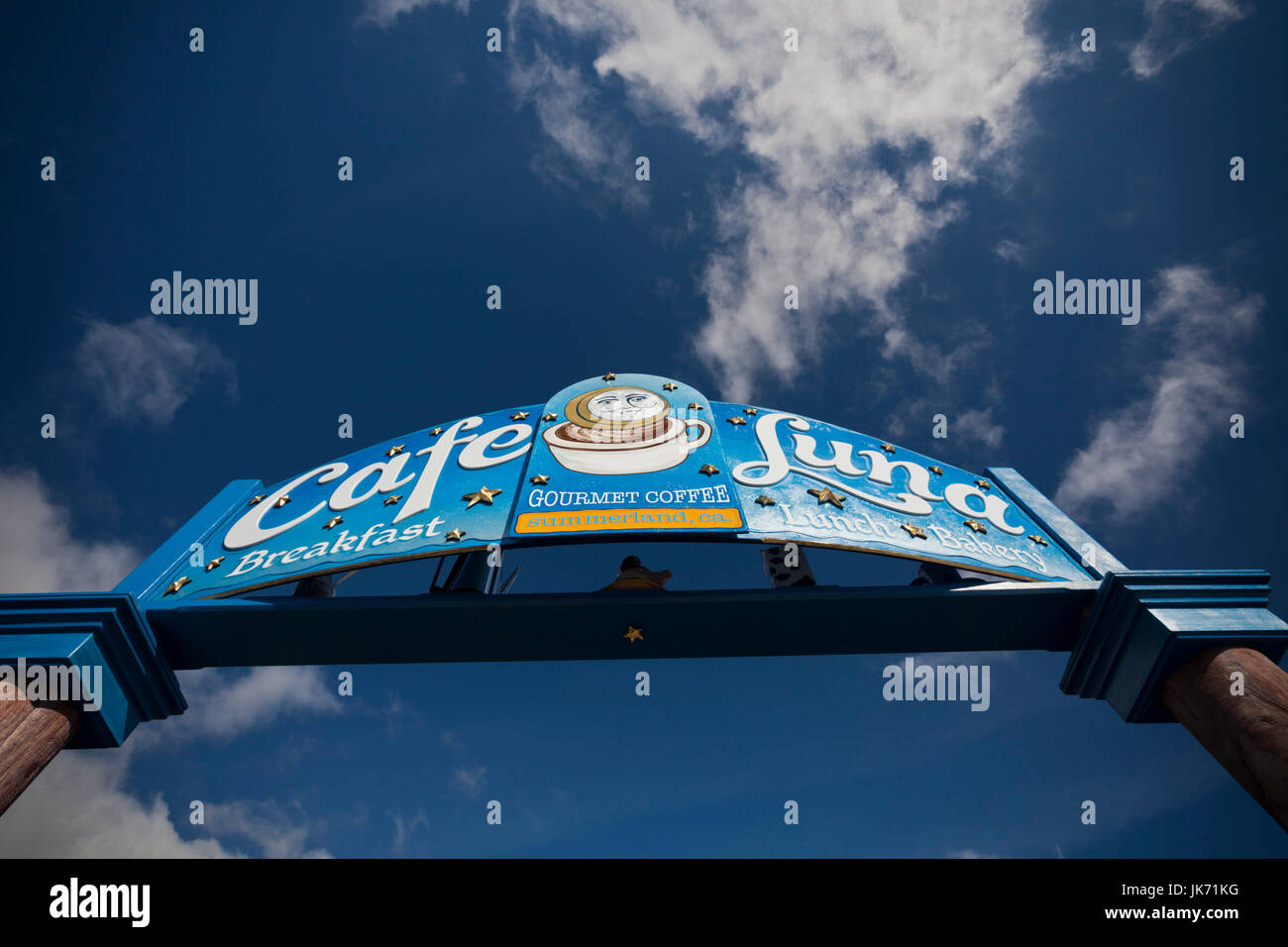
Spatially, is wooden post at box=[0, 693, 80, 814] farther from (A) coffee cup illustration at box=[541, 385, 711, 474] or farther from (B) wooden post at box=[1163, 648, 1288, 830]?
(B) wooden post at box=[1163, 648, 1288, 830]

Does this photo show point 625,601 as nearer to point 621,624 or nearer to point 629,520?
point 621,624

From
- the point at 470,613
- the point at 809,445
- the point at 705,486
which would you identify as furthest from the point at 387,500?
the point at 809,445

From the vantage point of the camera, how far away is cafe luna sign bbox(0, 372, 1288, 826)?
4938 millimetres

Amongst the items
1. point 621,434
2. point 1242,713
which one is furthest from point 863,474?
point 1242,713

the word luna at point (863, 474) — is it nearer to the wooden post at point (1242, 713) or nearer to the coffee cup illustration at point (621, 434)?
the coffee cup illustration at point (621, 434)

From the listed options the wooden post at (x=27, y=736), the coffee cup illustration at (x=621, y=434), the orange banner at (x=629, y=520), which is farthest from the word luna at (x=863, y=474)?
the wooden post at (x=27, y=736)

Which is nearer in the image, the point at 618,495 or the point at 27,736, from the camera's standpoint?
the point at 27,736

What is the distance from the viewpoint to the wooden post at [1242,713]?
3.96 m

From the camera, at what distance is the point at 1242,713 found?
4.28 m

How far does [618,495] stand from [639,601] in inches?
32.2

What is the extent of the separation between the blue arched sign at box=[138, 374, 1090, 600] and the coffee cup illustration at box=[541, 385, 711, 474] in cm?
2

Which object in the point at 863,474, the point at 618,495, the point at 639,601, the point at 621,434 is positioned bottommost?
the point at 639,601
